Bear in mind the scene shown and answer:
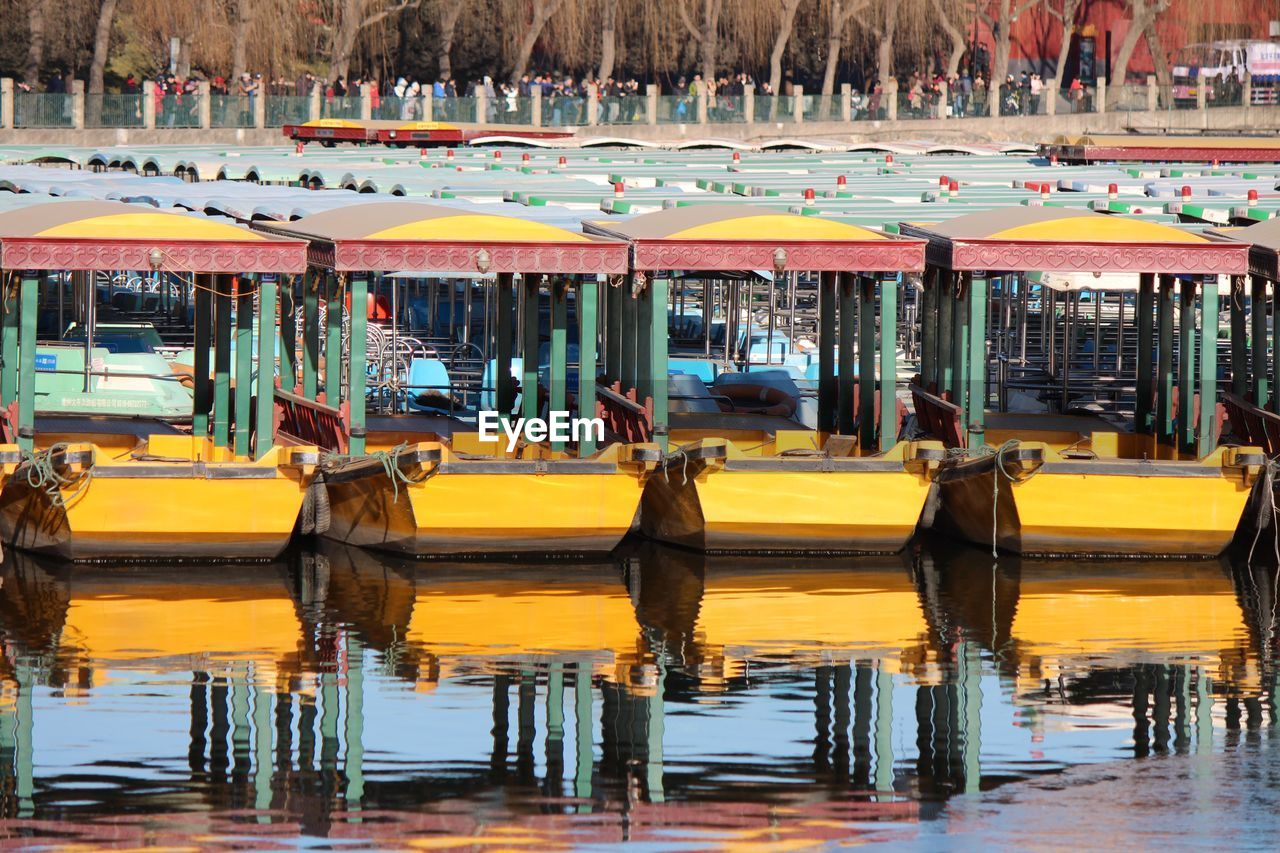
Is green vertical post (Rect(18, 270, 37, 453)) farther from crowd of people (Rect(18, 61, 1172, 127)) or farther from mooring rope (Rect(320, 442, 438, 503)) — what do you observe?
crowd of people (Rect(18, 61, 1172, 127))

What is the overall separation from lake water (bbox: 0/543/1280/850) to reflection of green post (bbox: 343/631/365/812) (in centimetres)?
2

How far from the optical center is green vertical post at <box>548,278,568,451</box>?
20.7 meters

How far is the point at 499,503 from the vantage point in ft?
64.7

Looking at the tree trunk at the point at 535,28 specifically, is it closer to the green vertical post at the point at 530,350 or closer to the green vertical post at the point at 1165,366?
the green vertical post at the point at 1165,366

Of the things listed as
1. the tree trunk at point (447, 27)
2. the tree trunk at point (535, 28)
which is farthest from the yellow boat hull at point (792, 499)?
the tree trunk at point (535, 28)

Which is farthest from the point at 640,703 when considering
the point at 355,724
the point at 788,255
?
the point at 788,255

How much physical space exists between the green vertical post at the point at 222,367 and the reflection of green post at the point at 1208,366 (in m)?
8.58

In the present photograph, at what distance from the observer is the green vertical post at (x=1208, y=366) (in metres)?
20.5

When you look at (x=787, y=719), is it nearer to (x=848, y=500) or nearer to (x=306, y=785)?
(x=306, y=785)

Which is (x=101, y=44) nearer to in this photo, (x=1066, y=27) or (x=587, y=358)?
(x=1066, y=27)

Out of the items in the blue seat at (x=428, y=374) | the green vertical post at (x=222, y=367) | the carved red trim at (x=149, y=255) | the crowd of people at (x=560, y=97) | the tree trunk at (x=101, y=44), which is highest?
the tree trunk at (x=101, y=44)

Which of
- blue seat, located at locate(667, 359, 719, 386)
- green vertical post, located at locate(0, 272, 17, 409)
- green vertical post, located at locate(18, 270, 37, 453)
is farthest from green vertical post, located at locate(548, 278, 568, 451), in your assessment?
blue seat, located at locate(667, 359, 719, 386)

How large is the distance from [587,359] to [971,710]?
6406mm

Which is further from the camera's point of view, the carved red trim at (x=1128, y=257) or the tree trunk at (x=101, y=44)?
the tree trunk at (x=101, y=44)
